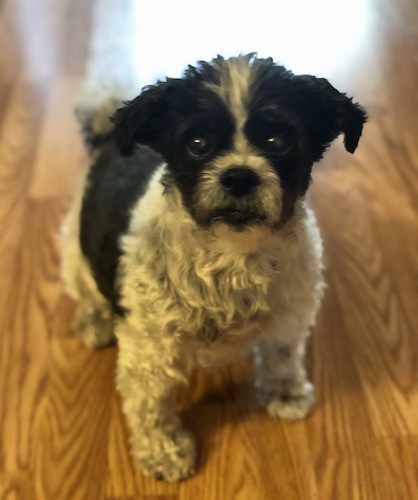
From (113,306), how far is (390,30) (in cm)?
208

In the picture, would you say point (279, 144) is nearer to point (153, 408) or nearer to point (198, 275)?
point (198, 275)

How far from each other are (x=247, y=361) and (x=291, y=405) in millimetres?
193

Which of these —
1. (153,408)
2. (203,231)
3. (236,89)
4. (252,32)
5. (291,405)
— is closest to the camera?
(236,89)

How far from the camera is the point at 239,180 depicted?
1.10m

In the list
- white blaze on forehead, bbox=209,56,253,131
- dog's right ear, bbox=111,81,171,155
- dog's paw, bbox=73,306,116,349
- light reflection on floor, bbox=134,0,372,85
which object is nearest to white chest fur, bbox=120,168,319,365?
dog's right ear, bbox=111,81,171,155

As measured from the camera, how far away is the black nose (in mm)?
1093

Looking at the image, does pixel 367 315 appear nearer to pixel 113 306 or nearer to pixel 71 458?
pixel 113 306

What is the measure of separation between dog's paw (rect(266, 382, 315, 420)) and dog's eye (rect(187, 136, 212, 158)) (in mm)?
747

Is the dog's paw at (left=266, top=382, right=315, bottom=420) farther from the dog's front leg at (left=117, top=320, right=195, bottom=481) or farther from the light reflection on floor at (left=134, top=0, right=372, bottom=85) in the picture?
the light reflection on floor at (left=134, top=0, right=372, bottom=85)

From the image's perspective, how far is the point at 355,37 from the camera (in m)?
2.93

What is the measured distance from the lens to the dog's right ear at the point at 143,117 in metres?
1.15

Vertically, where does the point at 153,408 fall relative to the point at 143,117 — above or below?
below

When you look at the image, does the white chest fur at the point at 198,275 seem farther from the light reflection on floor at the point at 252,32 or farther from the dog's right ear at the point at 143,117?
the light reflection on floor at the point at 252,32

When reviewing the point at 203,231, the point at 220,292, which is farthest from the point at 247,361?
the point at 203,231
